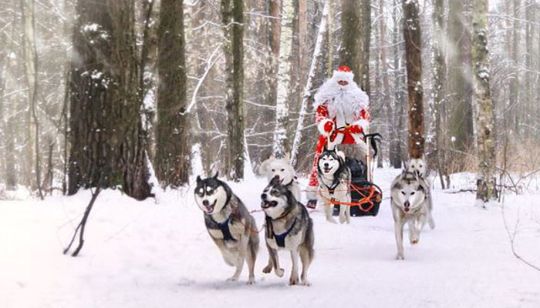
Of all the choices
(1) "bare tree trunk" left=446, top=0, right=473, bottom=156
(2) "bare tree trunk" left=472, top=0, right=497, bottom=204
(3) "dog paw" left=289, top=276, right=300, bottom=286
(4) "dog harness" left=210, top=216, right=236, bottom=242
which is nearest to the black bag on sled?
(2) "bare tree trunk" left=472, top=0, right=497, bottom=204

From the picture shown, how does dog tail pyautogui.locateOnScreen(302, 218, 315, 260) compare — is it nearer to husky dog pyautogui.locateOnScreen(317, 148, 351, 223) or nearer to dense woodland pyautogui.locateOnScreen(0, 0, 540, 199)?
dense woodland pyautogui.locateOnScreen(0, 0, 540, 199)

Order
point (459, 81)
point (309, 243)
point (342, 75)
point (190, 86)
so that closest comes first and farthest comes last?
point (309, 243) < point (342, 75) < point (190, 86) < point (459, 81)

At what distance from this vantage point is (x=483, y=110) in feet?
30.6

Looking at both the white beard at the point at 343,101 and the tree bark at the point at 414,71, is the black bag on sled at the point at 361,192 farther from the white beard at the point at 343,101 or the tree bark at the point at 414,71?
the tree bark at the point at 414,71

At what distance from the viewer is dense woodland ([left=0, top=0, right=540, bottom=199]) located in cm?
613

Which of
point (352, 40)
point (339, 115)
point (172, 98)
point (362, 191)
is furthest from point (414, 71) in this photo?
point (172, 98)

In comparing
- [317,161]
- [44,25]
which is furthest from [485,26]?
[44,25]

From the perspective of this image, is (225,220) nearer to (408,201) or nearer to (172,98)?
(408,201)

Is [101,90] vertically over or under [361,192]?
over

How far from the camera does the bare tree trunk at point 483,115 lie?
30.3 feet

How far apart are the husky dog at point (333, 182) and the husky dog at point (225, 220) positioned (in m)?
3.72

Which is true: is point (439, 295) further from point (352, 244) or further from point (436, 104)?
point (436, 104)

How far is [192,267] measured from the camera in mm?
5148

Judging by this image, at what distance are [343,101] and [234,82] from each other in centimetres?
342
